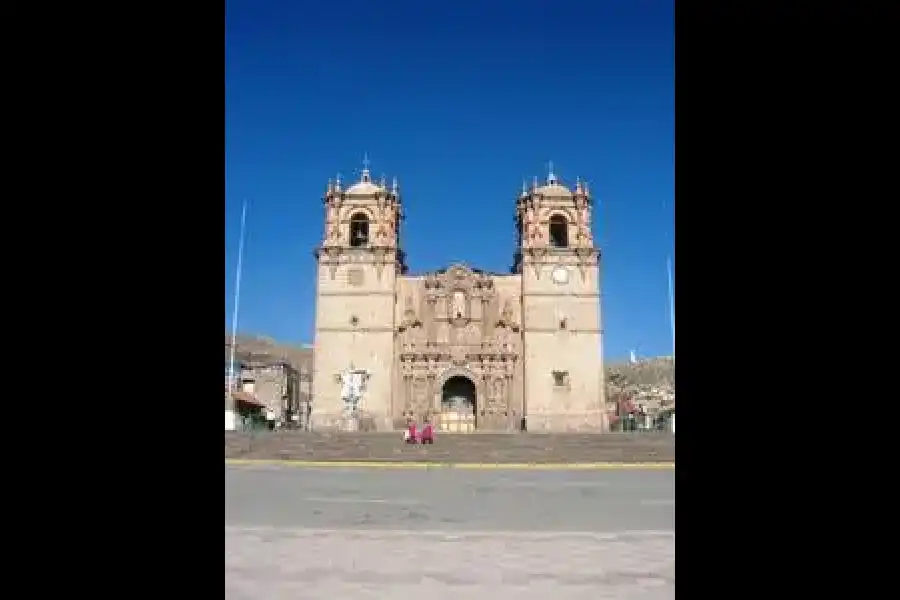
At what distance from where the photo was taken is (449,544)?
705 centimetres

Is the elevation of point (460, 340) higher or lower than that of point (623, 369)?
higher

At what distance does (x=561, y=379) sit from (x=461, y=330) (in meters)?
6.02

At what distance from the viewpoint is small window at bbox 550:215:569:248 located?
4494cm

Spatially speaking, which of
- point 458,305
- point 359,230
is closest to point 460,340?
point 458,305

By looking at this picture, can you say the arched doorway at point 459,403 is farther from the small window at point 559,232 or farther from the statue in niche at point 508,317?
the small window at point 559,232

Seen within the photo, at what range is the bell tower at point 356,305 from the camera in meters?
41.9

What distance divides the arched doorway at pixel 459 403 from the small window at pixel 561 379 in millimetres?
4304

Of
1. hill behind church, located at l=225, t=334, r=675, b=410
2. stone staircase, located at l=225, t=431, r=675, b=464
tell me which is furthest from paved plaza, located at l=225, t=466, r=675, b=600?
hill behind church, located at l=225, t=334, r=675, b=410
